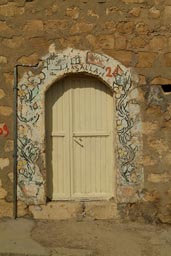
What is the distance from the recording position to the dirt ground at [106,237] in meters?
5.00

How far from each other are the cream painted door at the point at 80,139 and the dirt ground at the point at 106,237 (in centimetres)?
52

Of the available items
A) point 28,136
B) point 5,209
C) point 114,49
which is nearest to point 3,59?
point 28,136

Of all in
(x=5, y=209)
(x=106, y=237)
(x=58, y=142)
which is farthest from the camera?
(x=58, y=142)

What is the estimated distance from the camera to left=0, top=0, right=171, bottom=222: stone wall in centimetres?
602

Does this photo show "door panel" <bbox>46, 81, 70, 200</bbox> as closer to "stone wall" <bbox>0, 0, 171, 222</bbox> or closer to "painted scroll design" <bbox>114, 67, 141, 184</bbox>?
"stone wall" <bbox>0, 0, 171, 222</bbox>

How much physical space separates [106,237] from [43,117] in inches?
74.8

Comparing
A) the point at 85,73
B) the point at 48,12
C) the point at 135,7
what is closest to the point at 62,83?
the point at 85,73

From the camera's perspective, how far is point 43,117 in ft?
19.7

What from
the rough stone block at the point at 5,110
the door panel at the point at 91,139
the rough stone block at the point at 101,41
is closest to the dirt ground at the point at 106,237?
the door panel at the point at 91,139

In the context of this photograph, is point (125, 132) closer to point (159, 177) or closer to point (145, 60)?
point (159, 177)

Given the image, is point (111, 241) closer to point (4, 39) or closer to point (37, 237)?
point (37, 237)

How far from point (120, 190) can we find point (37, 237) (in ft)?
4.65

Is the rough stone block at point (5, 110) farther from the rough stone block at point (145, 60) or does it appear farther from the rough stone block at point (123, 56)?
the rough stone block at point (145, 60)

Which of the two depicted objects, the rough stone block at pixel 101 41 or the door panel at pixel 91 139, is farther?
the door panel at pixel 91 139
